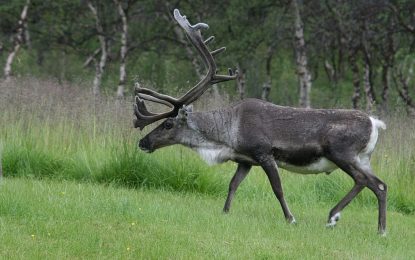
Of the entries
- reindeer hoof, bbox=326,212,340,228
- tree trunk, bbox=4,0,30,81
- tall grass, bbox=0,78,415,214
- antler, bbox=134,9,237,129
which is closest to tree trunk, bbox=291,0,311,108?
tree trunk, bbox=4,0,30,81

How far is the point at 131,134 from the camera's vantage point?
12070mm

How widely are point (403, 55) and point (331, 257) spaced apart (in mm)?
18133

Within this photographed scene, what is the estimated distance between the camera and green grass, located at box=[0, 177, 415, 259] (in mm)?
6969

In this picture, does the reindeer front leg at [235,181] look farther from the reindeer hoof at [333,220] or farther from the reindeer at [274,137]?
the reindeer hoof at [333,220]

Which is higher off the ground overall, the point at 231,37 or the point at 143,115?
the point at 231,37

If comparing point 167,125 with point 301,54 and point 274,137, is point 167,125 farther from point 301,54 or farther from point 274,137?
point 301,54

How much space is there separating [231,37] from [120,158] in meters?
17.4

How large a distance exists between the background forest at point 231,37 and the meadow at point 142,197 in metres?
10.2

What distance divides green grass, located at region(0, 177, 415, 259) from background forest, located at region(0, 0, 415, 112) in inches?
535

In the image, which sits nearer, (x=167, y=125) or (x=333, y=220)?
(x=333, y=220)

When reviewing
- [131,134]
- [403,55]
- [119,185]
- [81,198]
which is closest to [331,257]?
[81,198]

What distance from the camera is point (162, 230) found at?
763cm

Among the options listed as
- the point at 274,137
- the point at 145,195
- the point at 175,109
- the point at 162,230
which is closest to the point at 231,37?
the point at 145,195

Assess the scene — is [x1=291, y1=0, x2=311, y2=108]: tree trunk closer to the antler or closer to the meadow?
the meadow
